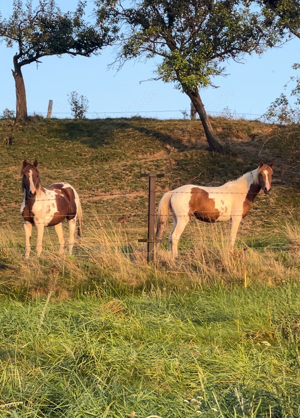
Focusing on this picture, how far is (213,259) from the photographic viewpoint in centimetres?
814

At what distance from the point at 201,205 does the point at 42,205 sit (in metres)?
3.07

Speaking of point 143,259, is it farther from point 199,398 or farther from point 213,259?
point 199,398

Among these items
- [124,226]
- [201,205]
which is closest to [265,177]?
[201,205]

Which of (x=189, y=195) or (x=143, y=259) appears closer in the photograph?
(x=143, y=259)

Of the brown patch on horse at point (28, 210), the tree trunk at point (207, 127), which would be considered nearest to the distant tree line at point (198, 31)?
the tree trunk at point (207, 127)

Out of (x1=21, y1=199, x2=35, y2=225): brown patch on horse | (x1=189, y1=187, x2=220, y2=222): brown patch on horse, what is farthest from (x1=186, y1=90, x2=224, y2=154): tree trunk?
(x1=21, y1=199, x2=35, y2=225): brown patch on horse

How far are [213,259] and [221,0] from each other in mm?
Answer: 19828

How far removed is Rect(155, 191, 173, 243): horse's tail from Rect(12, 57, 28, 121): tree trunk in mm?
23135

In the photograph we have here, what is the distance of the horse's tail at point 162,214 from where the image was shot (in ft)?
33.7

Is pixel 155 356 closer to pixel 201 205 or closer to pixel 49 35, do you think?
pixel 201 205

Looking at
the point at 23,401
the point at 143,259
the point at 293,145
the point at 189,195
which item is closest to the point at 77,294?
the point at 143,259

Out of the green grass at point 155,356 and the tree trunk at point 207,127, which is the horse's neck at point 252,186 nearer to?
the green grass at point 155,356

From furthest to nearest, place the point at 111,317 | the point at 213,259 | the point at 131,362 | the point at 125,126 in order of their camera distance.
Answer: the point at 125,126 → the point at 213,259 → the point at 111,317 → the point at 131,362

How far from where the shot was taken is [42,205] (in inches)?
424
